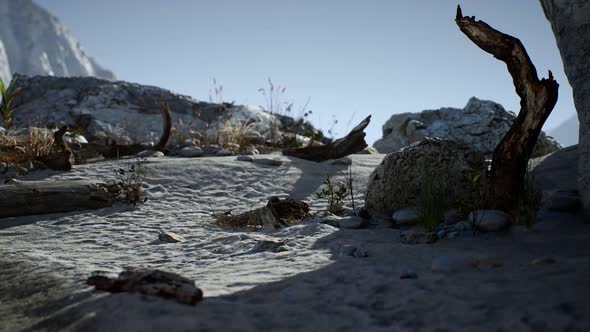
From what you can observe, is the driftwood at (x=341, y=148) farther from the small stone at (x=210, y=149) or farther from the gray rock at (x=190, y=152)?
the gray rock at (x=190, y=152)

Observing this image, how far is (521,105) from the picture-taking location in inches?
144

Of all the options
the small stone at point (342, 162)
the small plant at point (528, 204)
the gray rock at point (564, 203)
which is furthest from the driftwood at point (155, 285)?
the small stone at point (342, 162)

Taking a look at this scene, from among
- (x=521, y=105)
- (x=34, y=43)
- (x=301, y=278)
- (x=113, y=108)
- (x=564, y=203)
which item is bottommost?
(x=301, y=278)

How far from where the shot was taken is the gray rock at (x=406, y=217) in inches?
156

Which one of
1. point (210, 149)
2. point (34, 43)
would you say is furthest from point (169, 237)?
point (34, 43)

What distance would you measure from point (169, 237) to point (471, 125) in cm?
779

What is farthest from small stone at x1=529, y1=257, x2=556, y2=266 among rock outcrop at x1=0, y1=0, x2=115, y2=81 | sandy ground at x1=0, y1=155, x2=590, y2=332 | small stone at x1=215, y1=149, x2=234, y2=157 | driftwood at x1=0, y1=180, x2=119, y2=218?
rock outcrop at x1=0, y1=0, x2=115, y2=81

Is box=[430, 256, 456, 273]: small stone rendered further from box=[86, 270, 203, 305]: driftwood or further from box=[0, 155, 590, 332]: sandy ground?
box=[86, 270, 203, 305]: driftwood

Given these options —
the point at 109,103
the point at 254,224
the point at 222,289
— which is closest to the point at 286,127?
the point at 109,103

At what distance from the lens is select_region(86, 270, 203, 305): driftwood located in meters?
2.23

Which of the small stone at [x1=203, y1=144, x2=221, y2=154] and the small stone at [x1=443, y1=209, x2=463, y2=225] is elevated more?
the small stone at [x1=203, y1=144, x2=221, y2=154]

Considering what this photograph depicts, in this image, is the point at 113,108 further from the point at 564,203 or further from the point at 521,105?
the point at 564,203

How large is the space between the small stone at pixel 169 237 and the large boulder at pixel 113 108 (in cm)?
826

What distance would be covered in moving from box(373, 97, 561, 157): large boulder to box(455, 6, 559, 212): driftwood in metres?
5.31
